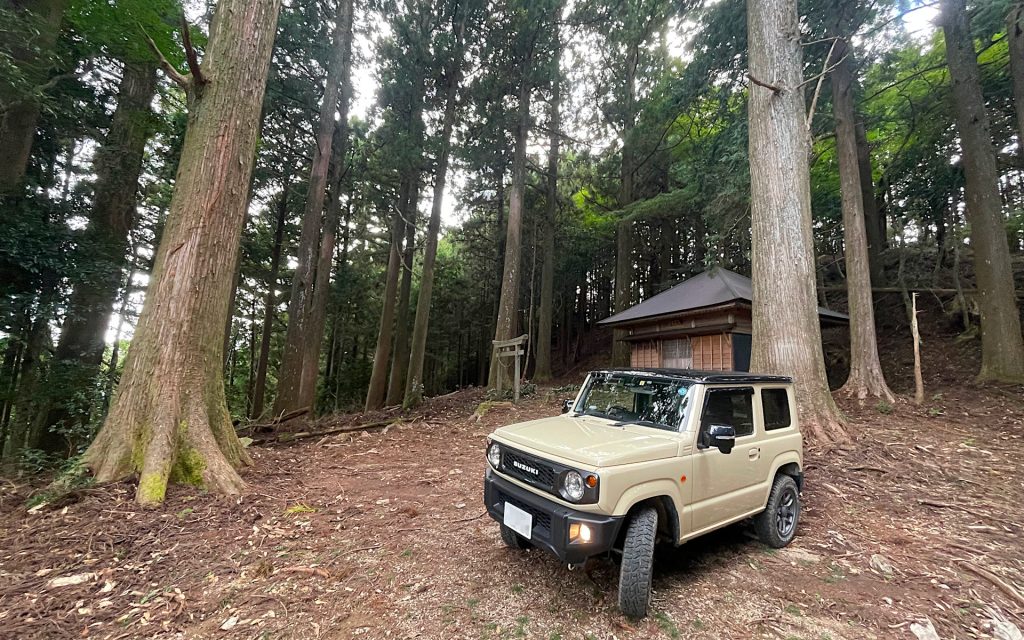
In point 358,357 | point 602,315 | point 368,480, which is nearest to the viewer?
point 368,480

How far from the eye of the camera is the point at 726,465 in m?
3.26

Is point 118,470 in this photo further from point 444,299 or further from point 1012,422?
point 444,299

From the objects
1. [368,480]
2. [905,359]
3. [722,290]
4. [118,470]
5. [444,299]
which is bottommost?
[368,480]

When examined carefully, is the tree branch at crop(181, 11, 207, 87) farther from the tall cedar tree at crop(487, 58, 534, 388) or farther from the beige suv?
the tall cedar tree at crop(487, 58, 534, 388)

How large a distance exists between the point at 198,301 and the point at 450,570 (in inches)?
164

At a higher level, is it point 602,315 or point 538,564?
point 602,315

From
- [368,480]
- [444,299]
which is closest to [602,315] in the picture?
[444,299]

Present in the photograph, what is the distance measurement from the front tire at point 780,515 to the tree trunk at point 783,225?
9.09 ft

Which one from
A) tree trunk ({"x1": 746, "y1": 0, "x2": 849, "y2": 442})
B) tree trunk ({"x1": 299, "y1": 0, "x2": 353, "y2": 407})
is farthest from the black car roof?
tree trunk ({"x1": 299, "y1": 0, "x2": 353, "y2": 407})

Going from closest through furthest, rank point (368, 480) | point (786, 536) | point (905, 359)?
1. point (786, 536)
2. point (368, 480)
3. point (905, 359)

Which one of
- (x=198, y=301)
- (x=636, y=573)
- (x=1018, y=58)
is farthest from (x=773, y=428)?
(x=1018, y=58)

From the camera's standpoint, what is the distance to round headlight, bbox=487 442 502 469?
323 centimetres

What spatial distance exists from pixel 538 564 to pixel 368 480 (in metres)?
3.18

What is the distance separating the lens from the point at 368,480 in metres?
5.60
